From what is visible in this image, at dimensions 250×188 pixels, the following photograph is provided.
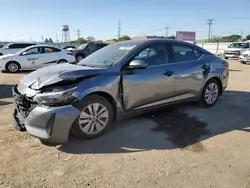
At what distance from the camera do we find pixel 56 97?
3.53 meters

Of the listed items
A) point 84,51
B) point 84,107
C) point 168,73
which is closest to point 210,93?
point 168,73

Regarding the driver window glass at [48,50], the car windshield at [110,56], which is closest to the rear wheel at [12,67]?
the driver window glass at [48,50]

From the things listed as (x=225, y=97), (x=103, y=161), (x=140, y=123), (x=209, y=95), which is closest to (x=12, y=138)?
(x=103, y=161)

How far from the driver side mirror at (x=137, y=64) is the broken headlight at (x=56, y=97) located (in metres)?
1.16

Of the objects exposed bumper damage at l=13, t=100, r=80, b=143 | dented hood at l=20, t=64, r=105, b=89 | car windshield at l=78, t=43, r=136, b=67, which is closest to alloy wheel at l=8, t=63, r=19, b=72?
car windshield at l=78, t=43, r=136, b=67

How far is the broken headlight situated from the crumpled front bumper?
0.23 ft

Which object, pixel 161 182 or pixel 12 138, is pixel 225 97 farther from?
pixel 12 138

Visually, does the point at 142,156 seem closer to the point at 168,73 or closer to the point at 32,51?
the point at 168,73

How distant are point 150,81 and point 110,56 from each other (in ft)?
2.83

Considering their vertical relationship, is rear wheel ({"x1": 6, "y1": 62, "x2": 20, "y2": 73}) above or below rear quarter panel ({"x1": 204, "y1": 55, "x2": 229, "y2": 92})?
below

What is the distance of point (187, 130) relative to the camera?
450 centimetres

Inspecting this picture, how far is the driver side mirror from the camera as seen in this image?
4227 millimetres

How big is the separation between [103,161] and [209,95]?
340 cm

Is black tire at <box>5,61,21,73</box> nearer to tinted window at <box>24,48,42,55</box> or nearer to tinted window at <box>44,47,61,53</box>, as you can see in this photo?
tinted window at <box>24,48,42,55</box>
